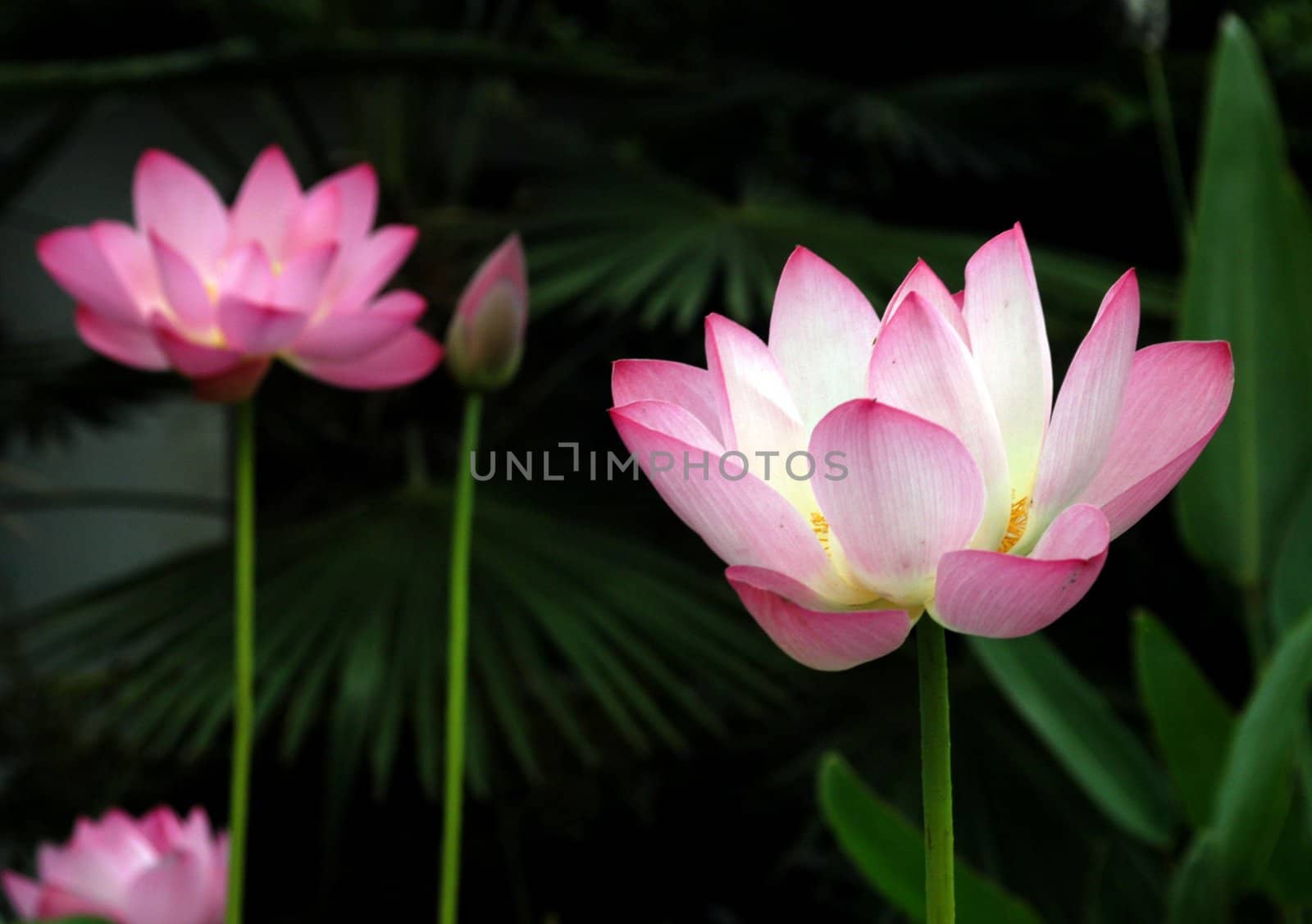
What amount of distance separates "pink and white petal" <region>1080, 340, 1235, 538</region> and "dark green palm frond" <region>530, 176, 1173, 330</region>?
0.64 m

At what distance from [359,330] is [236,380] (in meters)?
0.04

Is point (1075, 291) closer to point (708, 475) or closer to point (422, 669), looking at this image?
point (422, 669)

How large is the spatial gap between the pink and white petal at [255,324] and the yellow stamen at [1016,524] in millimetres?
273

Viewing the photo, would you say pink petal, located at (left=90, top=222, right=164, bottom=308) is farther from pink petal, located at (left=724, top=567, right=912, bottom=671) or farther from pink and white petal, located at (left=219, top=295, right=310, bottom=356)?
pink petal, located at (left=724, top=567, right=912, bottom=671)

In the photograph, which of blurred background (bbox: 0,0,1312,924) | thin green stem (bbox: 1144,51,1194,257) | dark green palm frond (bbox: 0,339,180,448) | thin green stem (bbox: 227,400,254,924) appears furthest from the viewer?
dark green palm frond (bbox: 0,339,180,448)

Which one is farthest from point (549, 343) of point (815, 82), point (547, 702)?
point (547, 702)

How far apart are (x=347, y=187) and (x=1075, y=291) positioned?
2.10ft

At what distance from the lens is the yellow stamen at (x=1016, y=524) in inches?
7.5

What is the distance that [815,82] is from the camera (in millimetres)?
1548

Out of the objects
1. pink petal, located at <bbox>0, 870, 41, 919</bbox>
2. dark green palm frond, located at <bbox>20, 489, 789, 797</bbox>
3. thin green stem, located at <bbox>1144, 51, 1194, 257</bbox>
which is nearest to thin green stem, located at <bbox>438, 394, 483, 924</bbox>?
pink petal, located at <bbox>0, 870, 41, 919</bbox>

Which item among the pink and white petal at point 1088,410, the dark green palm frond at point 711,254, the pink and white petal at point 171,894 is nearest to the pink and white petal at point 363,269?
the pink and white petal at point 171,894

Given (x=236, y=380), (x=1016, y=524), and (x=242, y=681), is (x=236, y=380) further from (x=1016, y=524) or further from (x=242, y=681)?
(x=1016, y=524)

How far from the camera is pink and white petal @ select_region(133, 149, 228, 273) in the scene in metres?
0.44

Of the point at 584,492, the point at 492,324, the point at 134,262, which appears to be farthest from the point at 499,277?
the point at 584,492
